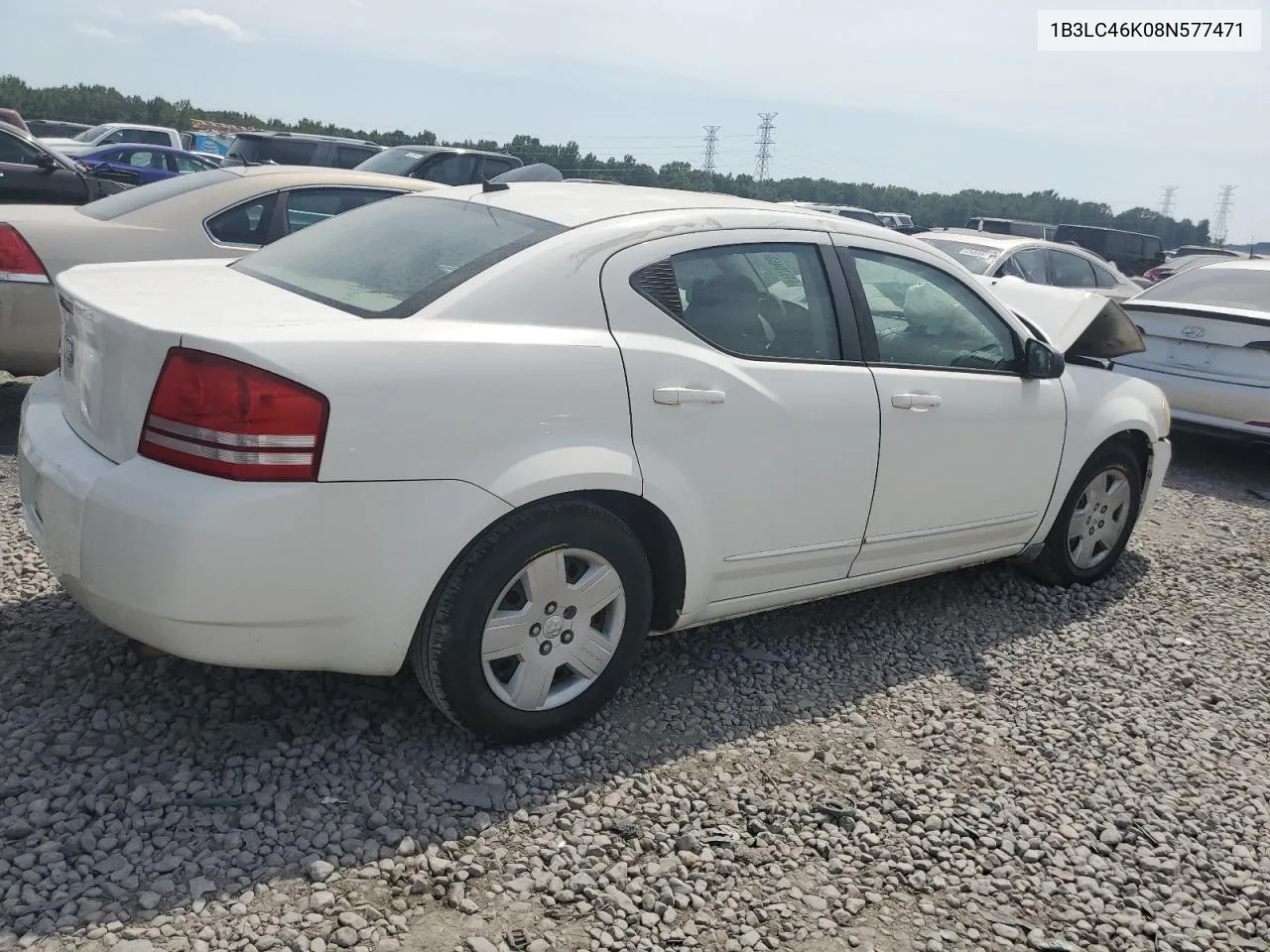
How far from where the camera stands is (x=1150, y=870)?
309cm

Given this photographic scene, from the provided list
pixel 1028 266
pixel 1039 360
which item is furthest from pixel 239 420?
pixel 1028 266

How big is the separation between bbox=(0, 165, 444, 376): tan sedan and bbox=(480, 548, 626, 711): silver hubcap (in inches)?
130

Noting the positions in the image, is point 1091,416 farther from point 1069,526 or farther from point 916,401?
point 916,401

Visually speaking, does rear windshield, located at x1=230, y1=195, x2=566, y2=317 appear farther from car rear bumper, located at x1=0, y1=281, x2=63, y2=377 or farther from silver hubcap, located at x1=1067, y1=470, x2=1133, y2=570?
silver hubcap, located at x1=1067, y1=470, x2=1133, y2=570

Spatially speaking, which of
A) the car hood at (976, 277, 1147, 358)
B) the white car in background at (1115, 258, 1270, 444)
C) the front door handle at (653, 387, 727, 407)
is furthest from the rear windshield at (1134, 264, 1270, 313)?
the front door handle at (653, 387, 727, 407)

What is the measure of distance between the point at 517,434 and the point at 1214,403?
20.9 feet

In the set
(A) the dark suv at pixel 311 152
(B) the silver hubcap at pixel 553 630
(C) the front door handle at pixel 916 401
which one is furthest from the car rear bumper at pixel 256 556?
(A) the dark suv at pixel 311 152

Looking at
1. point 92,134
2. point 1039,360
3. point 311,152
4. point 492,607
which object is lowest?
point 492,607

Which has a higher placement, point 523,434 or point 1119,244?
point 1119,244

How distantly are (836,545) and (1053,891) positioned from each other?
1343mm

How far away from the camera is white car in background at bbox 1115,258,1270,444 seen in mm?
7523

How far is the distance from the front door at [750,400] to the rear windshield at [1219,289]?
5525 mm

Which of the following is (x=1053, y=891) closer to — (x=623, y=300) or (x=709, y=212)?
(x=623, y=300)

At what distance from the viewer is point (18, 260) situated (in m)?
5.60
